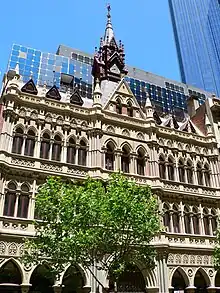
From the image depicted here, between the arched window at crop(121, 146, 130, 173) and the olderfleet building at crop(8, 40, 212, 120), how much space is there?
1808 cm

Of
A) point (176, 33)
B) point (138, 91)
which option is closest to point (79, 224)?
point (138, 91)

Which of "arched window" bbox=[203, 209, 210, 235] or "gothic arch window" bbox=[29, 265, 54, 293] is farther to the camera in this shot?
"arched window" bbox=[203, 209, 210, 235]

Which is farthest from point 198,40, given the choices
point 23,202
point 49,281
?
point 49,281

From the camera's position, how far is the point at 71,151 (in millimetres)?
26234

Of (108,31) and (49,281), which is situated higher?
(108,31)

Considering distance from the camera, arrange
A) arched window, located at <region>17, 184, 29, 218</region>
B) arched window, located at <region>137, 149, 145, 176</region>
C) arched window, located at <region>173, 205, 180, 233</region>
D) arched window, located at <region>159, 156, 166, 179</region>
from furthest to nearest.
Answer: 1. arched window, located at <region>159, 156, 166, 179</region>
2. arched window, located at <region>137, 149, 145, 176</region>
3. arched window, located at <region>173, 205, 180, 233</region>
4. arched window, located at <region>17, 184, 29, 218</region>

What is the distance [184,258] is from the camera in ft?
84.4

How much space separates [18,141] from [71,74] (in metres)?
26.9

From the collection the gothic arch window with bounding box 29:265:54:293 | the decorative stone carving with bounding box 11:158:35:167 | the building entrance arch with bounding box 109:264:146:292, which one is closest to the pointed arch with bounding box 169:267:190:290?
the building entrance arch with bounding box 109:264:146:292

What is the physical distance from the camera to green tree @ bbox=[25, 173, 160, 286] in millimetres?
17234

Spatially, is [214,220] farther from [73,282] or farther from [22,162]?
[22,162]

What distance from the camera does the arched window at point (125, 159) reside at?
1098 inches

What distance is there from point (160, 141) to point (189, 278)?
11.9 m

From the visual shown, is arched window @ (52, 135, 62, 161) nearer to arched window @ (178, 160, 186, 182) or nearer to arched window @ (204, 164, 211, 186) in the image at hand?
arched window @ (178, 160, 186, 182)
